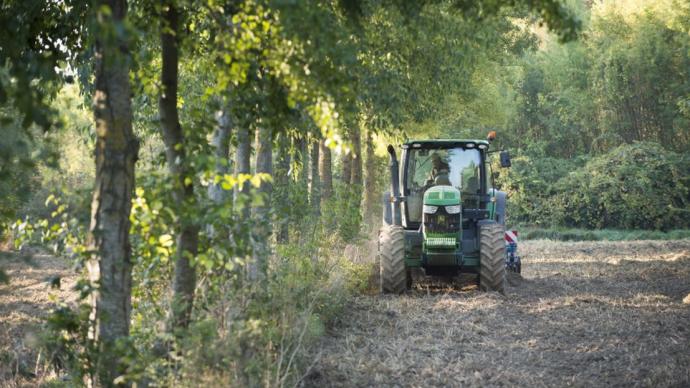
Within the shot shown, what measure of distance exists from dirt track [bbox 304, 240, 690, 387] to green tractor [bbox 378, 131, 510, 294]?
17.1 inches

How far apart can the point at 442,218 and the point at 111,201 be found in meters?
7.30

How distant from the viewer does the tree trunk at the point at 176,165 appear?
217 inches

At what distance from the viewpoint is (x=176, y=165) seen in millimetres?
6012

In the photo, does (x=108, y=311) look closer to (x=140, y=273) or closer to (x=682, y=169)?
(x=140, y=273)

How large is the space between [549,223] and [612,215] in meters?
2.47

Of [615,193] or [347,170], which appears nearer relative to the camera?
[347,170]

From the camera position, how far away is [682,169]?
3130 cm

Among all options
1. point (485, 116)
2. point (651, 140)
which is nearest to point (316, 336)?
point (485, 116)

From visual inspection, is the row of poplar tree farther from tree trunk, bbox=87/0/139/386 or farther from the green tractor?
the green tractor

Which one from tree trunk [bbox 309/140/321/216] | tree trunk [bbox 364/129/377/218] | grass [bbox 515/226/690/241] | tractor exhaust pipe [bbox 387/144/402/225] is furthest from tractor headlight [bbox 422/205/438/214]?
grass [bbox 515/226/690/241]

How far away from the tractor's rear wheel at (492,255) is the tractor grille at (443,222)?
1.20 ft

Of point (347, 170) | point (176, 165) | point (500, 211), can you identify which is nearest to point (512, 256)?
point (500, 211)

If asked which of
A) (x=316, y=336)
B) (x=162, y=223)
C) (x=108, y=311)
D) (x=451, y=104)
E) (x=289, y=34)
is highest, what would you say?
(x=451, y=104)

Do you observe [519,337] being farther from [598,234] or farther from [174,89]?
[598,234]
